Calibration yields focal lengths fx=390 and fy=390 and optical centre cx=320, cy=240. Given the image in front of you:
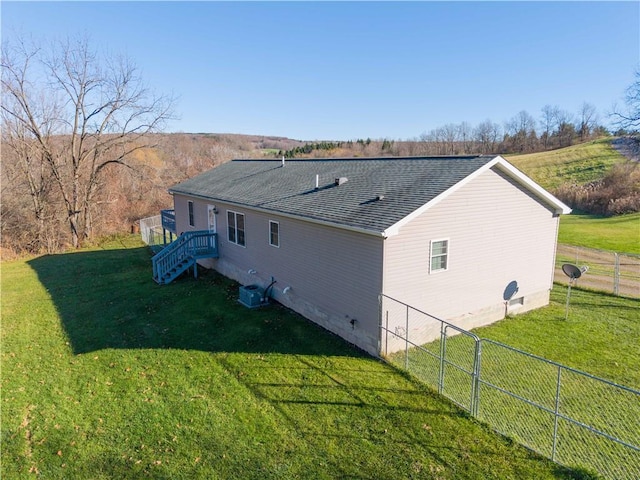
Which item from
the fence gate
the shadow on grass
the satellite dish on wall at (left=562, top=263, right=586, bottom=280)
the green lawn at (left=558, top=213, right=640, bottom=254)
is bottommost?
the green lawn at (left=558, top=213, right=640, bottom=254)

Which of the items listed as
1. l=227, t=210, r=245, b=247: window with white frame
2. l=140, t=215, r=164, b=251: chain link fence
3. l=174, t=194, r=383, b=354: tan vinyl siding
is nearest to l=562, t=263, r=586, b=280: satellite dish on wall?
l=174, t=194, r=383, b=354: tan vinyl siding

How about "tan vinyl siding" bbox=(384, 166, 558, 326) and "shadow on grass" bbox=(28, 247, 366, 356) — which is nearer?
"tan vinyl siding" bbox=(384, 166, 558, 326)

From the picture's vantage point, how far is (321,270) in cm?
1105

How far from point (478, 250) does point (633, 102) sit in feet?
106

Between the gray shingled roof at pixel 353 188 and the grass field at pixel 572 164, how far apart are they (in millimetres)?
33190

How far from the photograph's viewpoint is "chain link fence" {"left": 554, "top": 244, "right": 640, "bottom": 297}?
1486 cm

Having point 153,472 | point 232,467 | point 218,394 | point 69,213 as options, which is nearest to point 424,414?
point 232,467

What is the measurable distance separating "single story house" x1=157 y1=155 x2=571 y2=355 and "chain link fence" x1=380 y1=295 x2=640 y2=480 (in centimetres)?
82

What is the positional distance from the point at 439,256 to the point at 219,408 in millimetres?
6401

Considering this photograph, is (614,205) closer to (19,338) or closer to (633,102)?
(633,102)

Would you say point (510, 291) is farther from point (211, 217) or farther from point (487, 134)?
point (487, 134)

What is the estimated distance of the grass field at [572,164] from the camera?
4456 centimetres

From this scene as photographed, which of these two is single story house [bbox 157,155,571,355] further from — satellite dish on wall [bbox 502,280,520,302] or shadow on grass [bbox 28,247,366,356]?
shadow on grass [bbox 28,247,366,356]

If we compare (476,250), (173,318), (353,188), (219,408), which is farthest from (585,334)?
(173,318)
